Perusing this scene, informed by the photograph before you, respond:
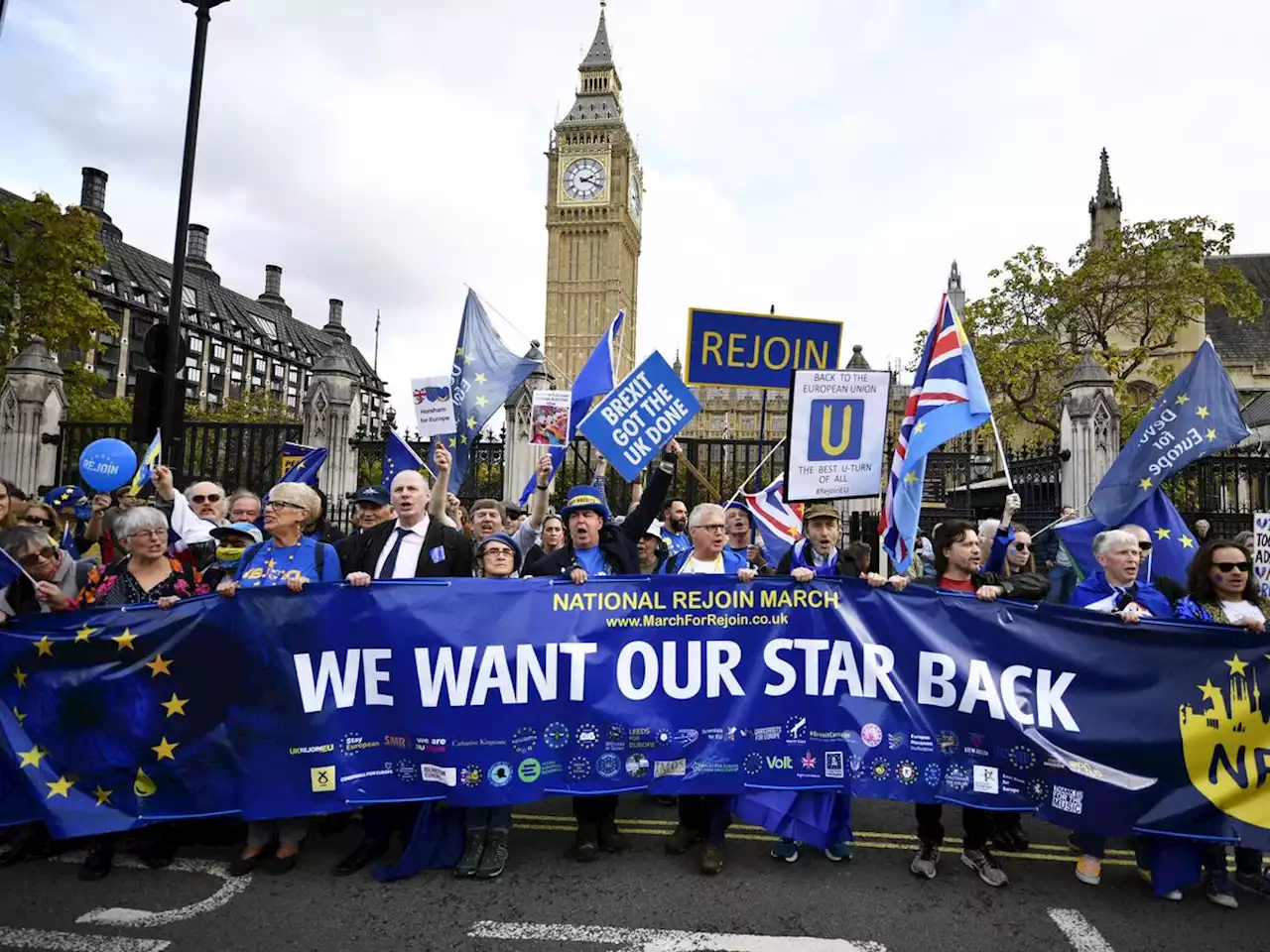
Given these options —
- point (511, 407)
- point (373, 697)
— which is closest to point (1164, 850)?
point (373, 697)

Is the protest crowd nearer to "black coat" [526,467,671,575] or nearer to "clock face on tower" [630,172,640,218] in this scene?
"black coat" [526,467,671,575]

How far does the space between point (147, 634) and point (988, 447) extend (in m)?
28.7

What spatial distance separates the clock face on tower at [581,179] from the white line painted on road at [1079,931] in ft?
288

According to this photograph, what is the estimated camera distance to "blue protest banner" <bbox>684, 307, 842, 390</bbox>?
6848 millimetres

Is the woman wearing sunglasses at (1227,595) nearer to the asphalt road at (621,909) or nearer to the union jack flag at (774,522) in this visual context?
the asphalt road at (621,909)

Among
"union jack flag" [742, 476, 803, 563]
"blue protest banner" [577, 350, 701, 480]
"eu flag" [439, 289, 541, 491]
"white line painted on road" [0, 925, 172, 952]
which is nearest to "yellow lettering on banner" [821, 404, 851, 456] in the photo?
"blue protest banner" [577, 350, 701, 480]

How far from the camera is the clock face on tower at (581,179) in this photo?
280 feet

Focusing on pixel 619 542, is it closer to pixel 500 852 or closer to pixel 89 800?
pixel 500 852

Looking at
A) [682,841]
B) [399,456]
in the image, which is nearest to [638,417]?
[399,456]

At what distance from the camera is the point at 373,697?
3959 mm

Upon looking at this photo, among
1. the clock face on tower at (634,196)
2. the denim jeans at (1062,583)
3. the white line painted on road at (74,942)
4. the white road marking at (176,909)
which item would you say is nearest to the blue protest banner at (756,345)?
the denim jeans at (1062,583)

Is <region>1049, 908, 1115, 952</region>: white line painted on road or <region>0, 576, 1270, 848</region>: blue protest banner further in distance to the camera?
<region>0, 576, 1270, 848</region>: blue protest banner

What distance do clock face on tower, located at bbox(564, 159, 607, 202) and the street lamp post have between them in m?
82.4

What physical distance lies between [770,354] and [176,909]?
5.58m
